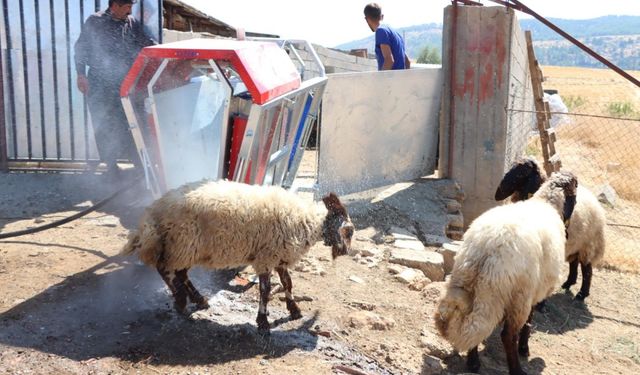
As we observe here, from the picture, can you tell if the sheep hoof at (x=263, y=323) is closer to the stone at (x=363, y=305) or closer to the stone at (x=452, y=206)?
the stone at (x=363, y=305)

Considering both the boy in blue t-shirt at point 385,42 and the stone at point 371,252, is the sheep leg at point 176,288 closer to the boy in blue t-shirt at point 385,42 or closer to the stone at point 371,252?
the stone at point 371,252

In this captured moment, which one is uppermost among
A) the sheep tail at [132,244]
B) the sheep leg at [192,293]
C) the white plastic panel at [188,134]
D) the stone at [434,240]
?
the white plastic panel at [188,134]

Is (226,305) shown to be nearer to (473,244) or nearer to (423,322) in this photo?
(423,322)

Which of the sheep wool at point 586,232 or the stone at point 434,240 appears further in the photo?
the stone at point 434,240

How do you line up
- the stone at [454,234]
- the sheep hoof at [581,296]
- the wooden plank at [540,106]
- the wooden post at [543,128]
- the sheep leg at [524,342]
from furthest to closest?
the wooden plank at [540,106], the wooden post at [543,128], the stone at [454,234], the sheep hoof at [581,296], the sheep leg at [524,342]

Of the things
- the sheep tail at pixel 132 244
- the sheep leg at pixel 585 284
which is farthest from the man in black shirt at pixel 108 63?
the sheep leg at pixel 585 284

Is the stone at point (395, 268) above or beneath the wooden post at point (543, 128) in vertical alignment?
beneath

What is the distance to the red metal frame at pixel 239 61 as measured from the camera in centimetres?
498

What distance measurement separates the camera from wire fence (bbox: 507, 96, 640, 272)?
28.4 ft

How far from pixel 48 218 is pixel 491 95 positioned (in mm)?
5837

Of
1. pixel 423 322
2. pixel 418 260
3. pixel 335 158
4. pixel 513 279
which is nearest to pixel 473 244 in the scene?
pixel 513 279

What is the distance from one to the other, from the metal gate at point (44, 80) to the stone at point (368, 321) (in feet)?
17.3

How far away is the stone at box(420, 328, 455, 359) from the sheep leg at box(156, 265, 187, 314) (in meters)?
1.88

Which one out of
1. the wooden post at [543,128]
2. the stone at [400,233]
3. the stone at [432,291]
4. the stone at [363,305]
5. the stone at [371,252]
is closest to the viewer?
the stone at [363,305]
